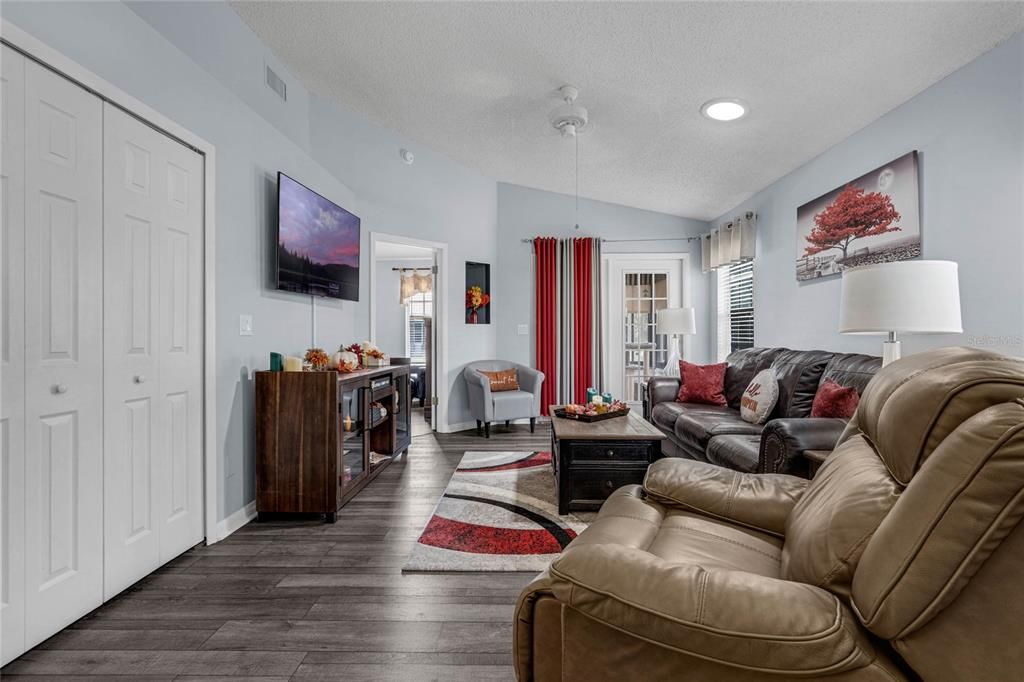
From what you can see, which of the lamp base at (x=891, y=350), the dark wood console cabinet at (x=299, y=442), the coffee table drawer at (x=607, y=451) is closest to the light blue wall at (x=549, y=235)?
the coffee table drawer at (x=607, y=451)

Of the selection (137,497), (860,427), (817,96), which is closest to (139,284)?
(137,497)

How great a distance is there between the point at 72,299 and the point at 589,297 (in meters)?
4.96

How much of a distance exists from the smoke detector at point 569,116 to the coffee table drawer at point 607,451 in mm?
2348

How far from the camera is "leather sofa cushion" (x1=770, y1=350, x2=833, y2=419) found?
334 centimetres

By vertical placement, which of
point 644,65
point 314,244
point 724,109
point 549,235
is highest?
point 644,65

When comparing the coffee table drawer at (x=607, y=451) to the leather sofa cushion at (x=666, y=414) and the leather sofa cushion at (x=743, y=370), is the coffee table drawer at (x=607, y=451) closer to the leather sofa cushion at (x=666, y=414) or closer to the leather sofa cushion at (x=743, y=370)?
the leather sofa cushion at (x=666, y=414)

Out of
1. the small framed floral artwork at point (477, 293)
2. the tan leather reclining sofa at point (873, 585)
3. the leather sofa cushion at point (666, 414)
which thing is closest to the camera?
the tan leather reclining sofa at point (873, 585)

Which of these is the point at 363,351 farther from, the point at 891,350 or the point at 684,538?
the point at 891,350

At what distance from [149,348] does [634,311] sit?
5.19 metres

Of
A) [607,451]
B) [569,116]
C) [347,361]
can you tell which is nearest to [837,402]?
[607,451]

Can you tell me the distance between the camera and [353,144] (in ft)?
14.6

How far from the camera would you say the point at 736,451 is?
112 inches

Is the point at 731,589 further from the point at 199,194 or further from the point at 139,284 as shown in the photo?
the point at 199,194

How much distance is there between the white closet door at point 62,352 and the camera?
67.2 inches
